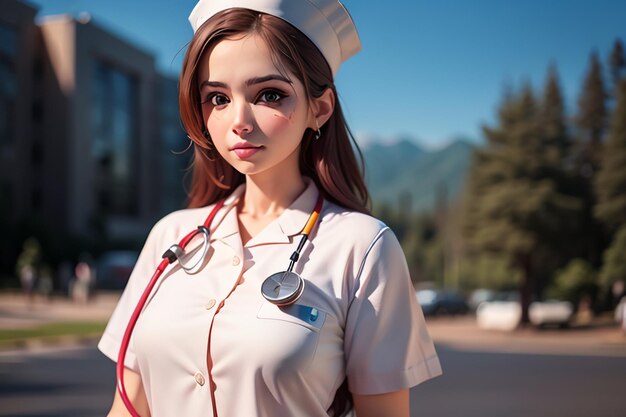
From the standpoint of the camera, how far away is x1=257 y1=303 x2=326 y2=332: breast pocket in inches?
56.5

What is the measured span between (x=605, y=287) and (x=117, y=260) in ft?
85.4

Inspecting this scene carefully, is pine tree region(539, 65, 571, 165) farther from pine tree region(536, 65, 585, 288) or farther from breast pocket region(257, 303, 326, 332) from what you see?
breast pocket region(257, 303, 326, 332)

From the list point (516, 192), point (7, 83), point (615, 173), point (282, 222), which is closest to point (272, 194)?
point (282, 222)

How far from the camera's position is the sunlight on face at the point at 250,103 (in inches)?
61.8

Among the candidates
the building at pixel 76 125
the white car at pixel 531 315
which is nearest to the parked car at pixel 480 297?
the white car at pixel 531 315

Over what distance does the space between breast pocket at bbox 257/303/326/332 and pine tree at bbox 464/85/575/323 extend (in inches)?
496

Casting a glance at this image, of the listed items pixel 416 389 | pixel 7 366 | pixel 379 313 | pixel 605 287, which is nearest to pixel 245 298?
pixel 379 313

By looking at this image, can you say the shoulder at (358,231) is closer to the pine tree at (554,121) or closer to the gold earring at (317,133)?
the gold earring at (317,133)

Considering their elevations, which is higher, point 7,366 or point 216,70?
point 216,70

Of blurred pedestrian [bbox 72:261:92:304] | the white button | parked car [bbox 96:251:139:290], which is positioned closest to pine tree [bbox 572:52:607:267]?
the white button

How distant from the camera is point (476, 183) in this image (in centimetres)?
1820

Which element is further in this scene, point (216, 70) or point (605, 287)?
point (605, 287)

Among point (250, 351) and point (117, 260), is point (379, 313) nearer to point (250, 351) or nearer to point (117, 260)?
point (250, 351)

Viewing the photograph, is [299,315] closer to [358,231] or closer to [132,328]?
[358,231]
